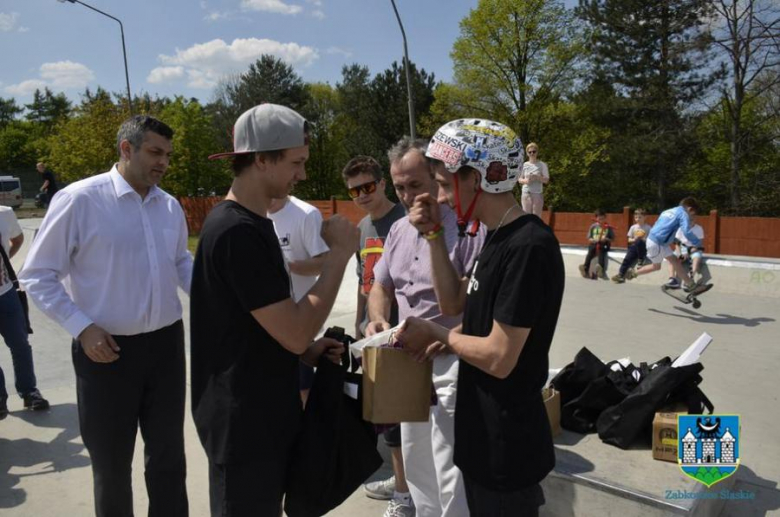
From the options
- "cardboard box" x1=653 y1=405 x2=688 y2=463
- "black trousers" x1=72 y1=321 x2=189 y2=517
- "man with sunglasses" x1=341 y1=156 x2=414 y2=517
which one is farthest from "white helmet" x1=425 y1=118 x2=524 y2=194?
"cardboard box" x1=653 y1=405 x2=688 y2=463

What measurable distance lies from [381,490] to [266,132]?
2.51 metres

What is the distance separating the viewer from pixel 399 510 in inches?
119

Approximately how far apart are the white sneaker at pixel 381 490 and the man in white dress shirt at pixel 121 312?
45.8 inches

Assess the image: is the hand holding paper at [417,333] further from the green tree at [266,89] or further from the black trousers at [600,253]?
the green tree at [266,89]

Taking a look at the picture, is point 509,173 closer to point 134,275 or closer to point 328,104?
point 134,275

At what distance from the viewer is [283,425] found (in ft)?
5.81

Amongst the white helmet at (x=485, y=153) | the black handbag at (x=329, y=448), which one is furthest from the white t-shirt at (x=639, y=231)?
the black handbag at (x=329, y=448)

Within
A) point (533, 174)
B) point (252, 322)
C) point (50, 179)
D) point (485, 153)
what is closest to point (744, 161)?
point (533, 174)

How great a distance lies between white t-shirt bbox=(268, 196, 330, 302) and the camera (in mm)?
3570

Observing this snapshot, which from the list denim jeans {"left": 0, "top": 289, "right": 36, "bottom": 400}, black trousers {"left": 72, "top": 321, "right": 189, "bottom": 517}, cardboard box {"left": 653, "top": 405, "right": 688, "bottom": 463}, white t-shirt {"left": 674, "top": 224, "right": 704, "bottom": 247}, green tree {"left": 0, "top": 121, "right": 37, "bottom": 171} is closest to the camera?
black trousers {"left": 72, "top": 321, "right": 189, "bottom": 517}

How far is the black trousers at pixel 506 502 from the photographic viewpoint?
1.75m

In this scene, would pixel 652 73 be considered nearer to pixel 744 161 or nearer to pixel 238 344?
pixel 744 161

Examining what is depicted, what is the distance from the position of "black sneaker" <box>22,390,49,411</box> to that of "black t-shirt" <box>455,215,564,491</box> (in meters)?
4.24

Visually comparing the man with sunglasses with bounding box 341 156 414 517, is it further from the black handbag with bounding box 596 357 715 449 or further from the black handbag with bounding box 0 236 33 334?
the black handbag with bounding box 0 236 33 334
